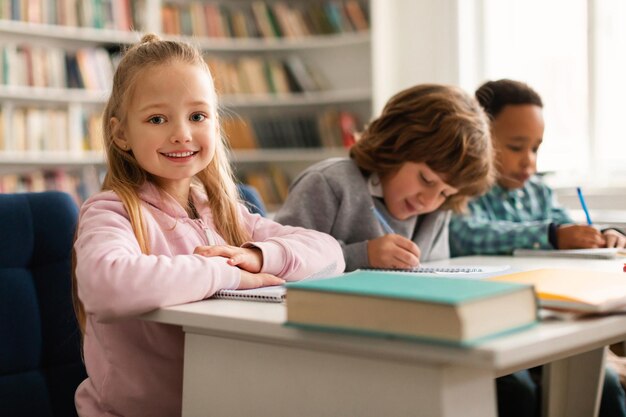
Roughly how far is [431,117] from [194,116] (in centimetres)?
69

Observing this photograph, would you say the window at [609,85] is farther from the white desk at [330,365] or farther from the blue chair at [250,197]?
the white desk at [330,365]

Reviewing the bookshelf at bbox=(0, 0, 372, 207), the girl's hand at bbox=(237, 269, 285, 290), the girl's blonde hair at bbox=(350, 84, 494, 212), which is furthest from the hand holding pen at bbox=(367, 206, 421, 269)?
the bookshelf at bbox=(0, 0, 372, 207)

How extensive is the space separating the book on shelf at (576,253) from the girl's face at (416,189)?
0.24 metres

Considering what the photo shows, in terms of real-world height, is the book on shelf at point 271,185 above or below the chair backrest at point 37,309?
above

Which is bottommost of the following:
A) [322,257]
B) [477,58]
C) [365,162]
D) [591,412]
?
[591,412]

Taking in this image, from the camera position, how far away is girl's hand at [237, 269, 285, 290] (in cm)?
120

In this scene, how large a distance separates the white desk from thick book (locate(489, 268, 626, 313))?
0.07 feet

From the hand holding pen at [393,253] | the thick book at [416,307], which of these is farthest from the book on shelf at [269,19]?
the thick book at [416,307]

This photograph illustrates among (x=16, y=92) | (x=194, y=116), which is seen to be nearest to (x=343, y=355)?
(x=194, y=116)

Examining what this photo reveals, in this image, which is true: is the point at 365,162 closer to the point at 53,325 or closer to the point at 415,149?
the point at 415,149

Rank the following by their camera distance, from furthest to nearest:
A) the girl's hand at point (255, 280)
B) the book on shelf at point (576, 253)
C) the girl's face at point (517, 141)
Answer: the girl's face at point (517, 141) → the book on shelf at point (576, 253) → the girl's hand at point (255, 280)

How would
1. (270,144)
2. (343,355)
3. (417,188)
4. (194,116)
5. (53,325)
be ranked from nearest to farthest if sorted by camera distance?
(343,355) → (194,116) → (53,325) → (417,188) → (270,144)

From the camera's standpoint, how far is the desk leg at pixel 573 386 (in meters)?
1.49

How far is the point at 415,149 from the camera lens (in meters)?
1.85
